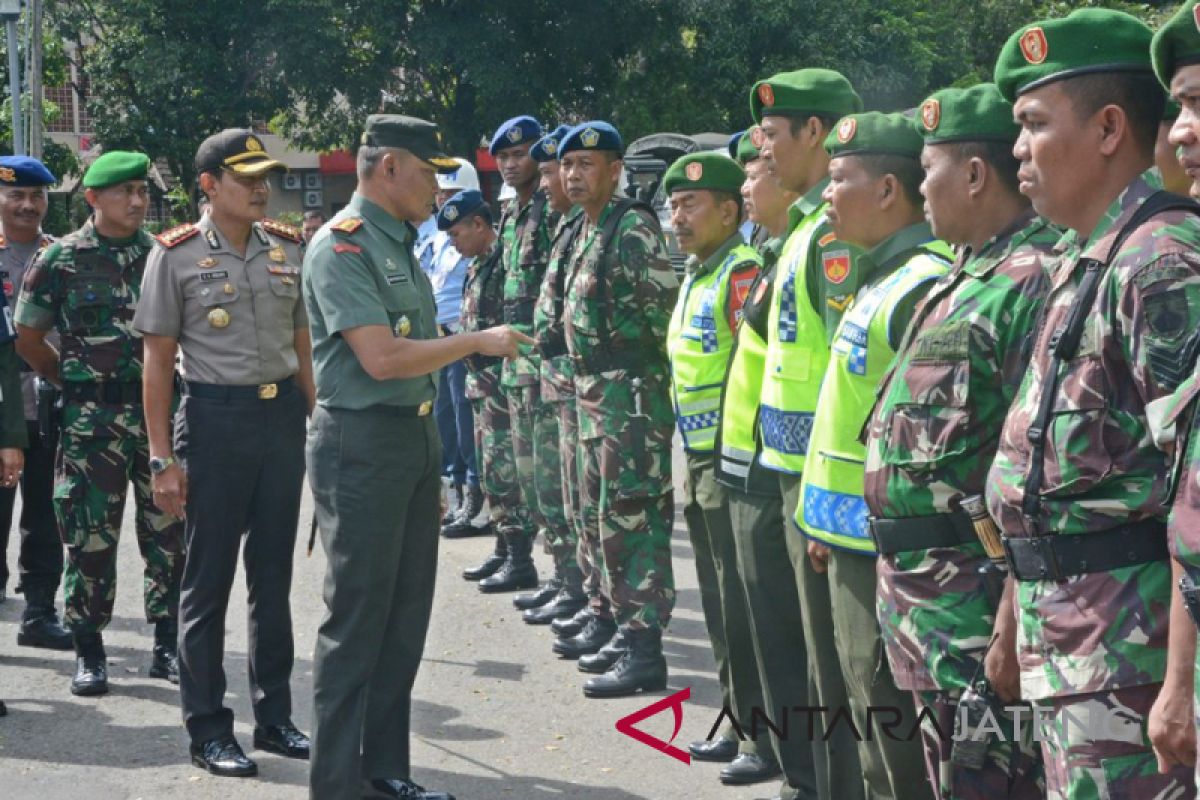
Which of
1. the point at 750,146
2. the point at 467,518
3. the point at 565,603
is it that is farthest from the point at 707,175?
the point at 467,518

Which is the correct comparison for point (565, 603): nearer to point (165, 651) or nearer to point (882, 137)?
point (165, 651)

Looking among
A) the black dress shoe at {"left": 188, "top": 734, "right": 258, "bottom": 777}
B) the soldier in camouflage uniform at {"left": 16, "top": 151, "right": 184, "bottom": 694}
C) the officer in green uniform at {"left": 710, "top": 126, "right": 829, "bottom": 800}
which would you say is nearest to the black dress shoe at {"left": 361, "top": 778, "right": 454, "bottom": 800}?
the black dress shoe at {"left": 188, "top": 734, "right": 258, "bottom": 777}

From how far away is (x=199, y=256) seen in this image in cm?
575

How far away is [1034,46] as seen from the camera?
3.00m

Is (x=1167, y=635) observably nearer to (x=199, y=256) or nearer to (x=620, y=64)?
(x=199, y=256)

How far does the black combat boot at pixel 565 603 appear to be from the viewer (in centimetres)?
768

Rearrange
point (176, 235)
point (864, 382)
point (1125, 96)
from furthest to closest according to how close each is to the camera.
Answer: point (176, 235) → point (864, 382) → point (1125, 96)

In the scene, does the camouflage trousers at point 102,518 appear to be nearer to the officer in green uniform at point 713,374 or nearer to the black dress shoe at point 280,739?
the black dress shoe at point 280,739

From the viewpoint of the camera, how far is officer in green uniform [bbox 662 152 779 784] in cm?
536

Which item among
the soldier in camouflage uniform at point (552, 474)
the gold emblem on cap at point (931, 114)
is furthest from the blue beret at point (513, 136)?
the gold emblem on cap at point (931, 114)

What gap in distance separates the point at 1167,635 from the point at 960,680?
68cm

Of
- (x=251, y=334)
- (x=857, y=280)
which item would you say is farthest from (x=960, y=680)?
(x=251, y=334)

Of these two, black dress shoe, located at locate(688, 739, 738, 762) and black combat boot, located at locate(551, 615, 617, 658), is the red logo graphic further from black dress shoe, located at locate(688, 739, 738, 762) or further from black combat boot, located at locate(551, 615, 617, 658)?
black combat boot, located at locate(551, 615, 617, 658)

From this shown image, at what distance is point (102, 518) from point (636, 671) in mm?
2425
